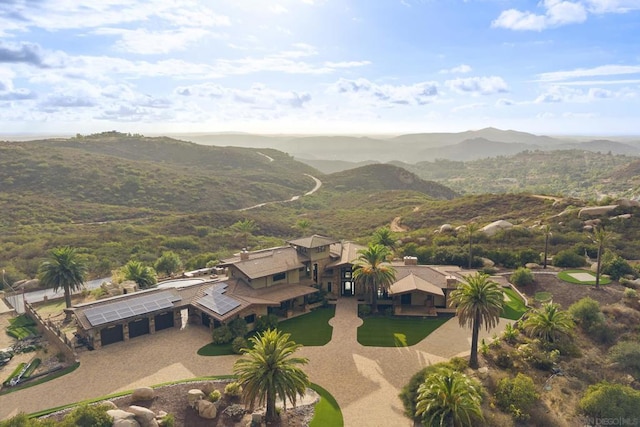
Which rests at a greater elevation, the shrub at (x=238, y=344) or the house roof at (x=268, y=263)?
the house roof at (x=268, y=263)

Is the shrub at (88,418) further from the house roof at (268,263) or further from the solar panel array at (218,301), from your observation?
the house roof at (268,263)

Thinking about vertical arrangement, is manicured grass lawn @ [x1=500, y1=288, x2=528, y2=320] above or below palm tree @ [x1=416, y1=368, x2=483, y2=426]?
below

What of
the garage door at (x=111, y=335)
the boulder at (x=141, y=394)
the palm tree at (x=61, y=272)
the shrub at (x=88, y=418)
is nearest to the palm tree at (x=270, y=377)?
the boulder at (x=141, y=394)

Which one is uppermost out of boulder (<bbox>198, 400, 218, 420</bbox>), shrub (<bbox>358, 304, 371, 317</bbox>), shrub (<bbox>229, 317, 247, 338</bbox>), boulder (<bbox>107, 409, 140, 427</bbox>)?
boulder (<bbox>107, 409, 140, 427</bbox>)

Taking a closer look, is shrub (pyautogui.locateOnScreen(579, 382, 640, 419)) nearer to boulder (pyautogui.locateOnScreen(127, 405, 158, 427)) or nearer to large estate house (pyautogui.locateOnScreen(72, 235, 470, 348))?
large estate house (pyautogui.locateOnScreen(72, 235, 470, 348))

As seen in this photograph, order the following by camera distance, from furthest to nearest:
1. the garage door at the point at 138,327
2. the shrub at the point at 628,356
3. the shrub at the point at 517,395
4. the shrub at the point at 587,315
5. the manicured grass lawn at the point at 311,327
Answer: the garage door at the point at 138,327, the manicured grass lawn at the point at 311,327, the shrub at the point at 587,315, the shrub at the point at 628,356, the shrub at the point at 517,395

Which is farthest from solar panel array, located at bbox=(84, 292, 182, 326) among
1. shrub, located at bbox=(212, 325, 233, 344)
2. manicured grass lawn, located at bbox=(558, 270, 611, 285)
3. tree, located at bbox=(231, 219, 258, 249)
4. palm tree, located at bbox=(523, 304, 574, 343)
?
manicured grass lawn, located at bbox=(558, 270, 611, 285)
